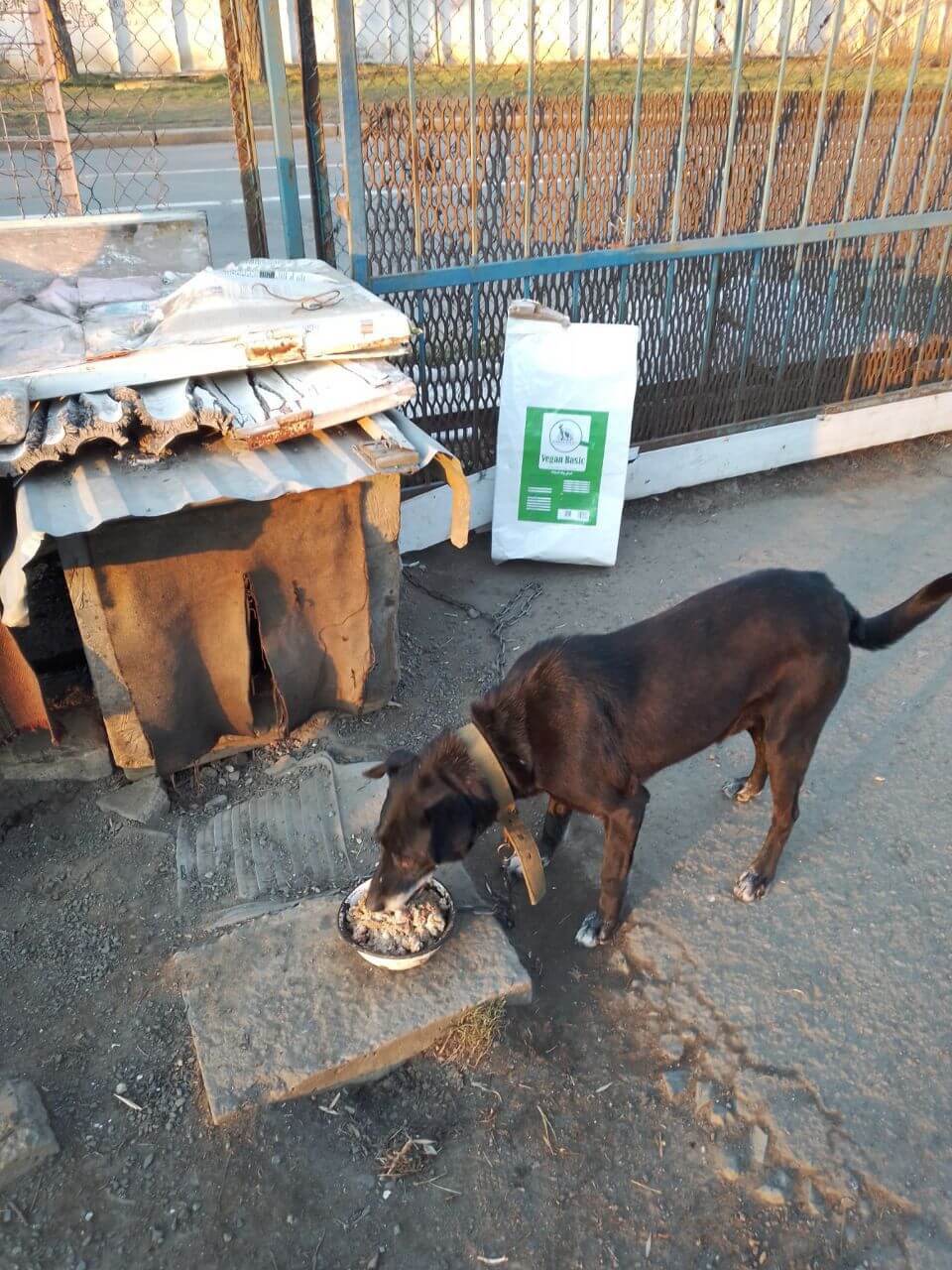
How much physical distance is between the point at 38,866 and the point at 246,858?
78cm

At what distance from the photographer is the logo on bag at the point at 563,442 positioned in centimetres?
495

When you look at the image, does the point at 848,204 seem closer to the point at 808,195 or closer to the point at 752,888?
the point at 808,195

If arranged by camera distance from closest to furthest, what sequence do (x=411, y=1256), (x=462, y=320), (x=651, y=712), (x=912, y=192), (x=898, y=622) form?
(x=411, y=1256), (x=651, y=712), (x=898, y=622), (x=462, y=320), (x=912, y=192)

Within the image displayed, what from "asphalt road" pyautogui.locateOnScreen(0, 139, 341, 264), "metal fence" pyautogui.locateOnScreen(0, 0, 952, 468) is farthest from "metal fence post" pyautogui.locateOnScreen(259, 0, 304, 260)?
"asphalt road" pyautogui.locateOnScreen(0, 139, 341, 264)

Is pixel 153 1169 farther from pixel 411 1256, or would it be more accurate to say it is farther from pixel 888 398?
pixel 888 398

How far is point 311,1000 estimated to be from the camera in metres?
2.78

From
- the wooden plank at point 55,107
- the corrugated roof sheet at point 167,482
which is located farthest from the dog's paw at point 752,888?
the wooden plank at point 55,107

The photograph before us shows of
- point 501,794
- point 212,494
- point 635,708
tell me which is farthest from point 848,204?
point 501,794

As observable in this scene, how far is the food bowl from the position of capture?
109 inches

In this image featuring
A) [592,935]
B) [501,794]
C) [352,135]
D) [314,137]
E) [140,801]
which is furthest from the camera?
[314,137]

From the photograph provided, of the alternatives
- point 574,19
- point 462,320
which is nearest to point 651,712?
point 462,320

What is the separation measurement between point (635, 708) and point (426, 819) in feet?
2.51

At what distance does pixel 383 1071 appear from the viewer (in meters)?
2.74

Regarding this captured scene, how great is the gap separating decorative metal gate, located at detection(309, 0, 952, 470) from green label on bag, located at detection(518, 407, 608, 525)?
0.45 meters
